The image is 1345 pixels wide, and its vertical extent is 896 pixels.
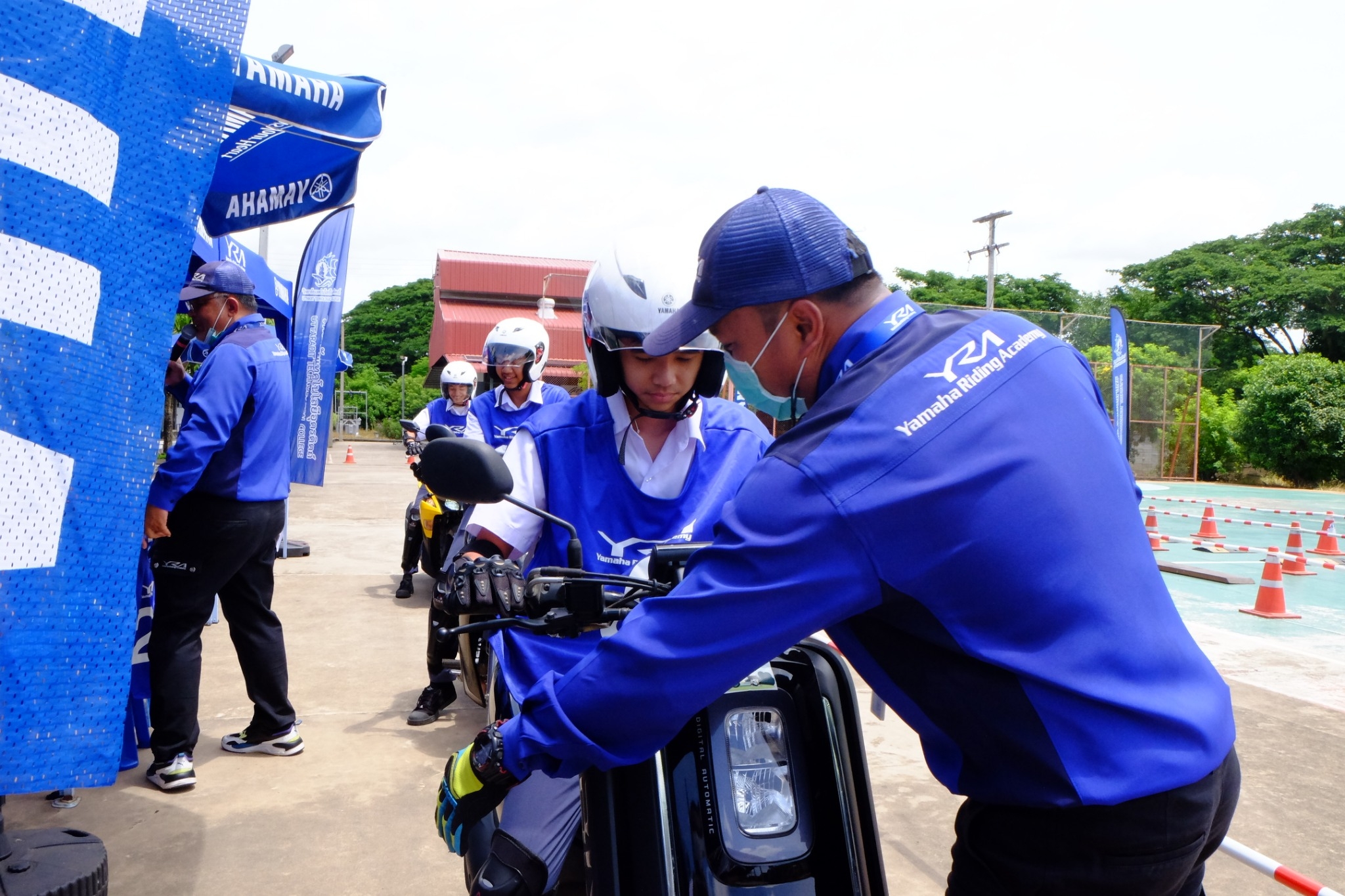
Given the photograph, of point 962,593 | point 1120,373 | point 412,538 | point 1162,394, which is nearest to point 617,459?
point 962,593

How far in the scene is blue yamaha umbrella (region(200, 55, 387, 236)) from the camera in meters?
4.24

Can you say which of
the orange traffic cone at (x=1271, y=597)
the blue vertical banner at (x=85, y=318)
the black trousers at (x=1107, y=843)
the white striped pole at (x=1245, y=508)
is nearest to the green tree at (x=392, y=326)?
the white striped pole at (x=1245, y=508)

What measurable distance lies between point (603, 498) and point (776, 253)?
1.08 m

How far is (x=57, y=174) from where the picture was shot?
2.26 meters

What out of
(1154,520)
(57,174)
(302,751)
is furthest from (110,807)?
(1154,520)

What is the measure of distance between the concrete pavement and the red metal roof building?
1449 inches

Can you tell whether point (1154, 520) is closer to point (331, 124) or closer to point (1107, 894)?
point (331, 124)

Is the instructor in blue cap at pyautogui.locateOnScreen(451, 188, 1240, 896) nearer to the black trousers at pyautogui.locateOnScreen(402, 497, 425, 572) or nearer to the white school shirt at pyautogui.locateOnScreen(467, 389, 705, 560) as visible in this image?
the white school shirt at pyautogui.locateOnScreen(467, 389, 705, 560)

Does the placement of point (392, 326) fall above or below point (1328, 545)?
above

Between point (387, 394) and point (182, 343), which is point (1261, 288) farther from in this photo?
point (182, 343)

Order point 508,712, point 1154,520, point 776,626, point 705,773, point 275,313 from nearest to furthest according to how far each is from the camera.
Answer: point 776,626 < point 705,773 < point 508,712 < point 275,313 < point 1154,520

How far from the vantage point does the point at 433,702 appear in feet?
16.8

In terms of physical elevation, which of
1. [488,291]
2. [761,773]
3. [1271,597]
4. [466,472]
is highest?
[488,291]

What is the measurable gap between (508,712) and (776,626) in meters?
1.11
